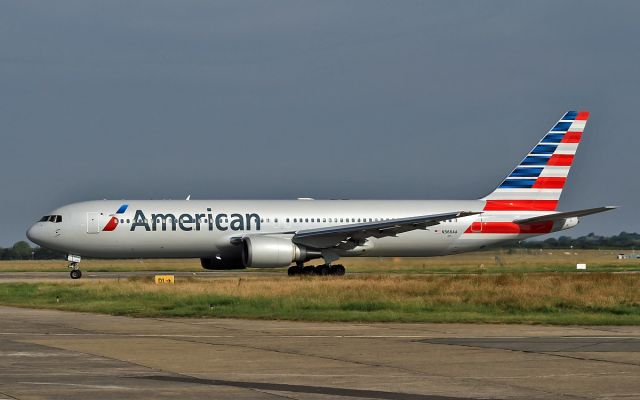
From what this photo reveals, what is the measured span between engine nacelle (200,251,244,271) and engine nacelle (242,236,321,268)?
3.27 m

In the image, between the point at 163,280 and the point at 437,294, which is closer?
the point at 437,294

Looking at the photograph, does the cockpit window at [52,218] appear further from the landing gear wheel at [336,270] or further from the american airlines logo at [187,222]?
the landing gear wheel at [336,270]

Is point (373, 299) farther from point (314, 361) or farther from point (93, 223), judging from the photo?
point (93, 223)

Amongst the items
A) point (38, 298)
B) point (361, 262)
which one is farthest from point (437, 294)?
point (361, 262)

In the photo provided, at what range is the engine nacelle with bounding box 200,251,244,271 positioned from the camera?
164ft

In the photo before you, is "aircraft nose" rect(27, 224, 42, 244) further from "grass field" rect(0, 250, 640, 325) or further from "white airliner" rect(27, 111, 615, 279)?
"grass field" rect(0, 250, 640, 325)

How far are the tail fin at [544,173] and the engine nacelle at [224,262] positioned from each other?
12605 mm

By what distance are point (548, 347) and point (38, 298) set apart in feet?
65.7

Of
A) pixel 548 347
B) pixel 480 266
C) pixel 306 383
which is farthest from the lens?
pixel 480 266

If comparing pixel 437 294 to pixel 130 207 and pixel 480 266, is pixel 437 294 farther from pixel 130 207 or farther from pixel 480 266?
pixel 480 266

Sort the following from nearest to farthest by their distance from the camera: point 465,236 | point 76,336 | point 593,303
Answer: point 76,336, point 593,303, point 465,236

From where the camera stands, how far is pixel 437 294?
31.8m

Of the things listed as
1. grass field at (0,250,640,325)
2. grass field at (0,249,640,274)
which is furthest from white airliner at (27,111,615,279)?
grass field at (0,250,640,325)

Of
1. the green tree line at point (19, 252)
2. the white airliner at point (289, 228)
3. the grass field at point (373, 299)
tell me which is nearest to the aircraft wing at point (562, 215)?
the white airliner at point (289, 228)
